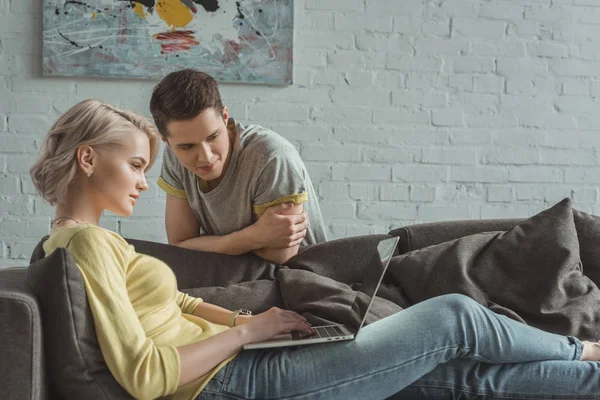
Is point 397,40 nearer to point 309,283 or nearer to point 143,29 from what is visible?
point 143,29

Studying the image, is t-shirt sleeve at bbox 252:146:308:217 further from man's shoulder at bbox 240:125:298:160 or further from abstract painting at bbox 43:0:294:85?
abstract painting at bbox 43:0:294:85

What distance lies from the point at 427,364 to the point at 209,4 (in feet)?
6.83

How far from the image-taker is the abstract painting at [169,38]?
3053mm

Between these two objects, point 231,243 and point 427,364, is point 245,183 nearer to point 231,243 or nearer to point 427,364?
point 231,243

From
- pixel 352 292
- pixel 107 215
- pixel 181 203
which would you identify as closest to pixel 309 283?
pixel 352 292

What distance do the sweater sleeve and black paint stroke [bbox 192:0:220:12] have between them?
1987 mm

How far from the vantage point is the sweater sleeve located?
4.20 ft

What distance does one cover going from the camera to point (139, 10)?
3080 mm

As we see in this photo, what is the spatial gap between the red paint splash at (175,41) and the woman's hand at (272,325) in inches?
74.5

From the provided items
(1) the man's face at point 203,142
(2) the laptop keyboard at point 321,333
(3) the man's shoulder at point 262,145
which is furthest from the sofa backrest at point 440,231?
(2) the laptop keyboard at point 321,333

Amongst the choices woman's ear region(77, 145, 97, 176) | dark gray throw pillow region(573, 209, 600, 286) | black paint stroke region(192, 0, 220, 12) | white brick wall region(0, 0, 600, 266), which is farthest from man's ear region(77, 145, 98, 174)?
black paint stroke region(192, 0, 220, 12)

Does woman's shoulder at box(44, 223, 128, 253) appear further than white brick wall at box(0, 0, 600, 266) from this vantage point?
No

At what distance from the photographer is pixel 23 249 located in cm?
307

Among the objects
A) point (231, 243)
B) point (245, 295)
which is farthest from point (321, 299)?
point (231, 243)
